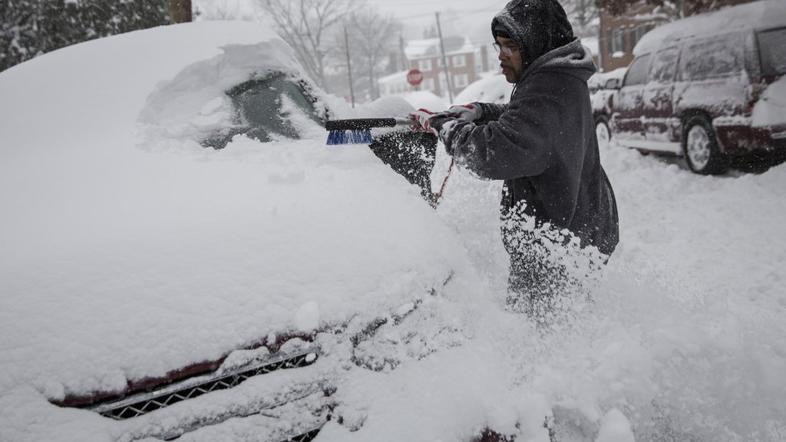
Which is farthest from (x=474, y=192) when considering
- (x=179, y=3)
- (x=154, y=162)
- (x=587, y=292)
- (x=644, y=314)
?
(x=179, y=3)

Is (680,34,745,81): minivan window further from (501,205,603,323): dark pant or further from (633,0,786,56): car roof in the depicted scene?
(501,205,603,323): dark pant

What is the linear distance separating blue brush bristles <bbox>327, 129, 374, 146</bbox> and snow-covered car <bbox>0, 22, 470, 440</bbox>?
0.15 ft

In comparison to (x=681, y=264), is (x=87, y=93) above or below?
above

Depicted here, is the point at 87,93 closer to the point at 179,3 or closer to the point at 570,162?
the point at 570,162

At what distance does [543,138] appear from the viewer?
1804 millimetres

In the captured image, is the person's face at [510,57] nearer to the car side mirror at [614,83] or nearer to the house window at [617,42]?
the car side mirror at [614,83]

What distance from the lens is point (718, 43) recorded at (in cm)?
594

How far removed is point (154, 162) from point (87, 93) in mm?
1130

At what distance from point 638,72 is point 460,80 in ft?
184

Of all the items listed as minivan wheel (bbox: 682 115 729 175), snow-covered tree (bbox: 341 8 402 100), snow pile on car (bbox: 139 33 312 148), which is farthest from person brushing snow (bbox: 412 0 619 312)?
snow-covered tree (bbox: 341 8 402 100)

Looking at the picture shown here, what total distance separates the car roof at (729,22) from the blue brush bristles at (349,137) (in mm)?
5793

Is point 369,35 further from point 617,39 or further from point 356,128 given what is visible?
point 356,128

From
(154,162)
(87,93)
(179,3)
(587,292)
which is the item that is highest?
(179,3)

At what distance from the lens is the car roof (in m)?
5.46
